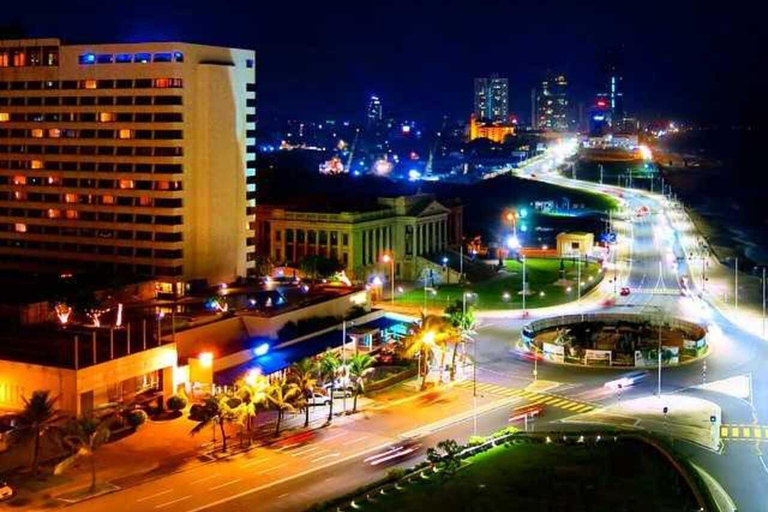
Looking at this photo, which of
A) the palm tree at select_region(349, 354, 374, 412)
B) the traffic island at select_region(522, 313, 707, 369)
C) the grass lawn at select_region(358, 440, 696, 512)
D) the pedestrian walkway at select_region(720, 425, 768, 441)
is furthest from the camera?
the traffic island at select_region(522, 313, 707, 369)

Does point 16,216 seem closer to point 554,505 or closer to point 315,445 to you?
point 315,445

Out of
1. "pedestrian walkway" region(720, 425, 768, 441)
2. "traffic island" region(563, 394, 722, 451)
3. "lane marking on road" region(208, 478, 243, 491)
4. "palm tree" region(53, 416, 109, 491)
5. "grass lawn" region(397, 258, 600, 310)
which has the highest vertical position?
"grass lawn" region(397, 258, 600, 310)

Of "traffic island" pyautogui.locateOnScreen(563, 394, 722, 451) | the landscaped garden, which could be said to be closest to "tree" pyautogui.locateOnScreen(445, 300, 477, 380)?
"traffic island" pyautogui.locateOnScreen(563, 394, 722, 451)

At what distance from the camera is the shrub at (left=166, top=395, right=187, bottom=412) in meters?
64.1

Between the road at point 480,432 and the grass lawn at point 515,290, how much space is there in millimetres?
9816

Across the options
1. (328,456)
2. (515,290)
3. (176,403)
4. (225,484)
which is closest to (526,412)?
(328,456)

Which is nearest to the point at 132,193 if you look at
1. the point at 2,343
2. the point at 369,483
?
the point at 2,343

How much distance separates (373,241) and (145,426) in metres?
61.8

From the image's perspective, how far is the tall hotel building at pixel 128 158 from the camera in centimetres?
9244

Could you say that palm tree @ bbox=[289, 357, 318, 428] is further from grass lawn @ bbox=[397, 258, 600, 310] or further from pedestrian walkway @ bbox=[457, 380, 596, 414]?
grass lawn @ bbox=[397, 258, 600, 310]

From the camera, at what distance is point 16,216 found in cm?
9969

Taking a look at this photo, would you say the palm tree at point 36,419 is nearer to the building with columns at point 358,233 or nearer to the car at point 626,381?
the car at point 626,381

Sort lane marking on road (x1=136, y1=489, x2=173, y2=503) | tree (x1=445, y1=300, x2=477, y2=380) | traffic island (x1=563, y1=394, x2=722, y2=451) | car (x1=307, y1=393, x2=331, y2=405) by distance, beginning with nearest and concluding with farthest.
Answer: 1. lane marking on road (x1=136, y1=489, x2=173, y2=503)
2. traffic island (x1=563, y1=394, x2=722, y2=451)
3. car (x1=307, y1=393, x2=331, y2=405)
4. tree (x1=445, y1=300, x2=477, y2=380)

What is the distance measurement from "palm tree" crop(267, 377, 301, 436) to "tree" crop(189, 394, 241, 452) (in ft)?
8.15
